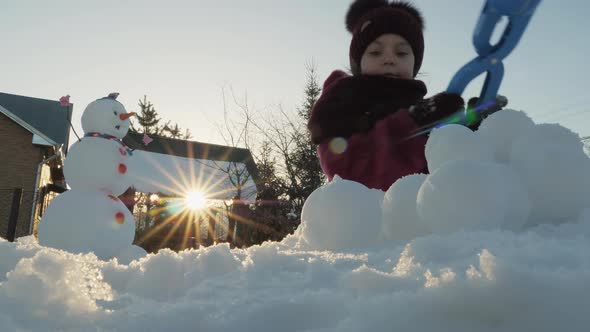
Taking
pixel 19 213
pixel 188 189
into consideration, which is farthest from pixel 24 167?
pixel 188 189

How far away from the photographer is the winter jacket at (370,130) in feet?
7.60

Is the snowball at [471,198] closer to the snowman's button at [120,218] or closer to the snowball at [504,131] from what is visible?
the snowball at [504,131]

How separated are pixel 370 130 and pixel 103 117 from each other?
151 inches

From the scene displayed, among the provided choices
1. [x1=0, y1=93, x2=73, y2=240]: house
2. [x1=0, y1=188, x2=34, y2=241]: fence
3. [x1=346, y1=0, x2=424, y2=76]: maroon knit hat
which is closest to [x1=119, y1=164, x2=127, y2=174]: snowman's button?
[x1=346, y1=0, x2=424, y2=76]: maroon knit hat

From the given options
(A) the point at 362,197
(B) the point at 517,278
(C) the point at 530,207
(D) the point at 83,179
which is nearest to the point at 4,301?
(B) the point at 517,278

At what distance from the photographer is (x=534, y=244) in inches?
35.2

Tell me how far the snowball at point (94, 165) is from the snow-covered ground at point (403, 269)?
3.80 m

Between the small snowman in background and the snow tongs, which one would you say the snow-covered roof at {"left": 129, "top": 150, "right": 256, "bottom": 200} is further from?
the snow tongs

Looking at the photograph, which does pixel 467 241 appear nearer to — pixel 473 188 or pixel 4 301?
pixel 473 188

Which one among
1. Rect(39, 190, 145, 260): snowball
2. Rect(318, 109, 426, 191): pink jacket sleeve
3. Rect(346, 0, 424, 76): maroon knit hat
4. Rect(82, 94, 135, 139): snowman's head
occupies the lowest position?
Rect(318, 109, 426, 191): pink jacket sleeve

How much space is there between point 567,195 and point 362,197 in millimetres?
577

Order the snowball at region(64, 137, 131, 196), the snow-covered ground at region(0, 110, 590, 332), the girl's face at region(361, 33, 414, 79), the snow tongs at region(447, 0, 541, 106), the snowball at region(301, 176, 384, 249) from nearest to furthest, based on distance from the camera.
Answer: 1. the snow-covered ground at region(0, 110, 590, 332)
2. the snowball at region(301, 176, 384, 249)
3. the snow tongs at region(447, 0, 541, 106)
4. the girl's face at region(361, 33, 414, 79)
5. the snowball at region(64, 137, 131, 196)

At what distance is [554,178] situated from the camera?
118 cm

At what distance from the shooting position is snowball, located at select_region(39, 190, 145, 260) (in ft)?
14.2
